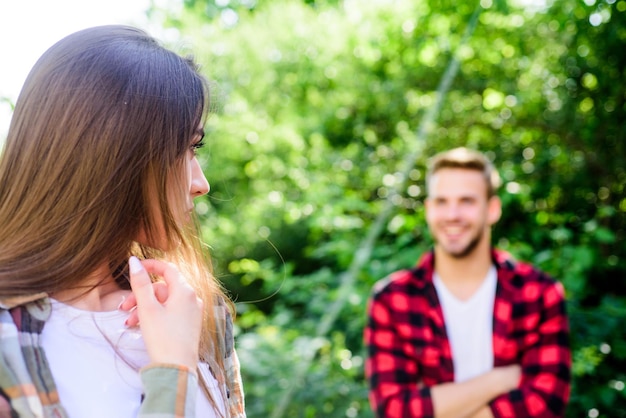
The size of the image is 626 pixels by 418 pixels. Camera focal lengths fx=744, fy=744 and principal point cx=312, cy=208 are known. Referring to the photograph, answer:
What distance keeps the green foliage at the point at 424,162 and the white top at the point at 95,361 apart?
6.40ft

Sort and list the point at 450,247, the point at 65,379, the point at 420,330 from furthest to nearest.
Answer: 1. the point at 450,247
2. the point at 420,330
3. the point at 65,379

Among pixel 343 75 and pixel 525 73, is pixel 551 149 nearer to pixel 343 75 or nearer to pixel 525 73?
pixel 525 73

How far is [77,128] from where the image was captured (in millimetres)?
1050

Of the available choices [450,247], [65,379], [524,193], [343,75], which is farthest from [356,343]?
[65,379]

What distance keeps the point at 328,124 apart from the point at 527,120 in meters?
1.31

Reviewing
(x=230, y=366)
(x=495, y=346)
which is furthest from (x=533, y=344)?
(x=230, y=366)

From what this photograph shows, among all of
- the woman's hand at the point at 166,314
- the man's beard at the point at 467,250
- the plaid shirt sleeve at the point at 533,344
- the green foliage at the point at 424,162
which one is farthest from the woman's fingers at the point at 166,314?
the green foliage at the point at 424,162

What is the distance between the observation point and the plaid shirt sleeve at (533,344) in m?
2.25

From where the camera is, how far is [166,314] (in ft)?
3.36

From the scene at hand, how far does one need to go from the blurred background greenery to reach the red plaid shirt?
85 centimetres

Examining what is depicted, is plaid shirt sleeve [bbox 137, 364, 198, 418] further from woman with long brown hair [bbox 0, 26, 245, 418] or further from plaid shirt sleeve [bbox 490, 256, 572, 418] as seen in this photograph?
plaid shirt sleeve [bbox 490, 256, 572, 418]

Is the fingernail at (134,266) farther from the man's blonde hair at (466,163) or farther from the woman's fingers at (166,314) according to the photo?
the man's blonde hair at (466,163)

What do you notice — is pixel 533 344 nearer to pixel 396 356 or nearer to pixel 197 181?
pixel 396 356

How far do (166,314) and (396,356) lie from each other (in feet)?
4.76
